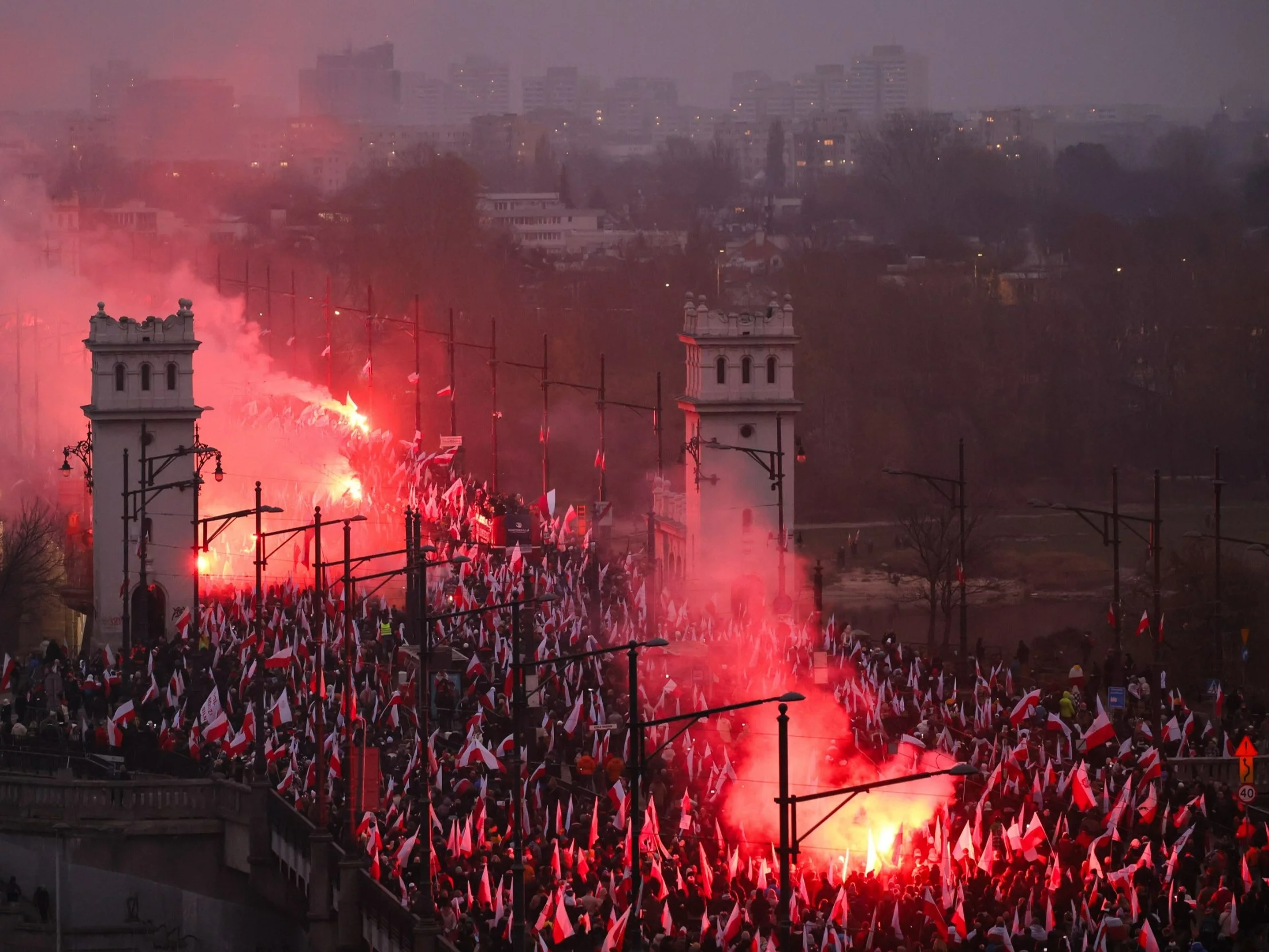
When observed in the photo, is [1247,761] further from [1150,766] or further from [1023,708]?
[1023,708]

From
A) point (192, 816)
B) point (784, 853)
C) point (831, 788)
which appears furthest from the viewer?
point (192, 816)

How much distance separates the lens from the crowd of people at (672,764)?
3112cm

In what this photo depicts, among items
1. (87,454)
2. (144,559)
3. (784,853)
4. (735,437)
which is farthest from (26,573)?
(784,853)

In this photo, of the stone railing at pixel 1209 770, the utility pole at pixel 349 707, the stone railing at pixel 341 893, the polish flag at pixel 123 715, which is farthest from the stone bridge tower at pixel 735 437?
the stone railing at pixel 341 893

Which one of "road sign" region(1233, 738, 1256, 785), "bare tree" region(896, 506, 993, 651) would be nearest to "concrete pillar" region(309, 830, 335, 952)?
"road sign" region(1233, 738, 1256, 785)

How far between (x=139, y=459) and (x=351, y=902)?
27102 mm

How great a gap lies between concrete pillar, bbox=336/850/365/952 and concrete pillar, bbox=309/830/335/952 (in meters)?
0.55

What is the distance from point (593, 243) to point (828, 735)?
14412 cm

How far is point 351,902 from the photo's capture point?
34719 millimetres

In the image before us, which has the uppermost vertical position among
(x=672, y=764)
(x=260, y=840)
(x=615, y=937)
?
(x=615, y=937)

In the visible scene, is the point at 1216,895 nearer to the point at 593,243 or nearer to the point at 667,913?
the point at 667,913

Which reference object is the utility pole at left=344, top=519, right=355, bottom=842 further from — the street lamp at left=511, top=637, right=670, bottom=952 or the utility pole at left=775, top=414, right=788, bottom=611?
the utility pole at left=775, top=414, right=788, bottom=611

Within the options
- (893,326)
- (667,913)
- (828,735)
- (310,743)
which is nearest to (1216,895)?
(667,913)

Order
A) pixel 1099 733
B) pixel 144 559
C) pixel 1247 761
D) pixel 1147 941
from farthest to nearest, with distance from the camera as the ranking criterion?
1. pixel 144 559
2. pixel 1099 733
3. pixel 1247 761
4. pixel 1147 941
